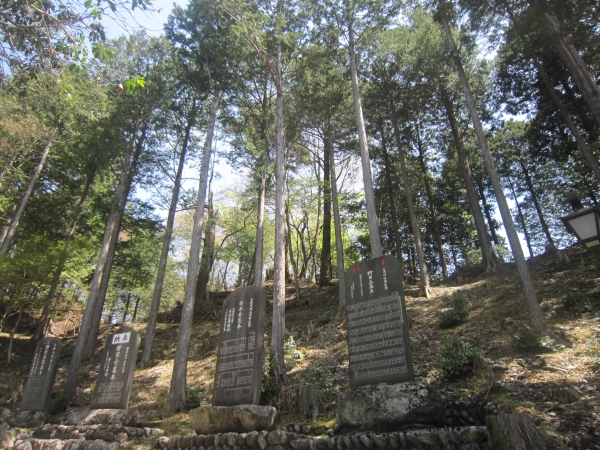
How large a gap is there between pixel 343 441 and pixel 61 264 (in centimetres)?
1410

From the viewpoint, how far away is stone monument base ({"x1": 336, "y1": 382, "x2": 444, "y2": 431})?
15.6ft

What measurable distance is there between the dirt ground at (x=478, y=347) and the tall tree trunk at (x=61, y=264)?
3.96 ft

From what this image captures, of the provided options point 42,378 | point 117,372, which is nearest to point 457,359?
point 117,372

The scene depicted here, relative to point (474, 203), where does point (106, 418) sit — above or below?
below

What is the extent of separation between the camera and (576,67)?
8562mm

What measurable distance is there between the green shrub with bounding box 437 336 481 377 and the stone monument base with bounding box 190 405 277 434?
3.26 meters

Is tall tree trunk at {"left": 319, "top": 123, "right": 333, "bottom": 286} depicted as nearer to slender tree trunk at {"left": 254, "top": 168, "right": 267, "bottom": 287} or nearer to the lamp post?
slender tree trunk at {"left": 254, "top": 168, "right": 267, "bottom": 287}

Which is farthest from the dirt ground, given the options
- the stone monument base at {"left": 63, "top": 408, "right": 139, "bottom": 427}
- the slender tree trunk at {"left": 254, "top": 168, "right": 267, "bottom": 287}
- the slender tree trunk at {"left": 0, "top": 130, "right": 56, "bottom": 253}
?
the slender tree trunk at {"left": 0, "top": 130, "right": 56, "bottom": 253}

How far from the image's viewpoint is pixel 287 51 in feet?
42.5

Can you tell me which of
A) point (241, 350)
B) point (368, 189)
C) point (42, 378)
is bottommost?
point (42, 378)

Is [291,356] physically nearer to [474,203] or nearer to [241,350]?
[241,350]

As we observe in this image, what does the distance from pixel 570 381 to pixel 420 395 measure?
248cm

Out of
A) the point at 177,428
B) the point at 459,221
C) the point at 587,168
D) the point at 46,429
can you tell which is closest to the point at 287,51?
the point at 587,168

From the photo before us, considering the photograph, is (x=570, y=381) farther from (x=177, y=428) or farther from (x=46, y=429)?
(x=46, y=429)
